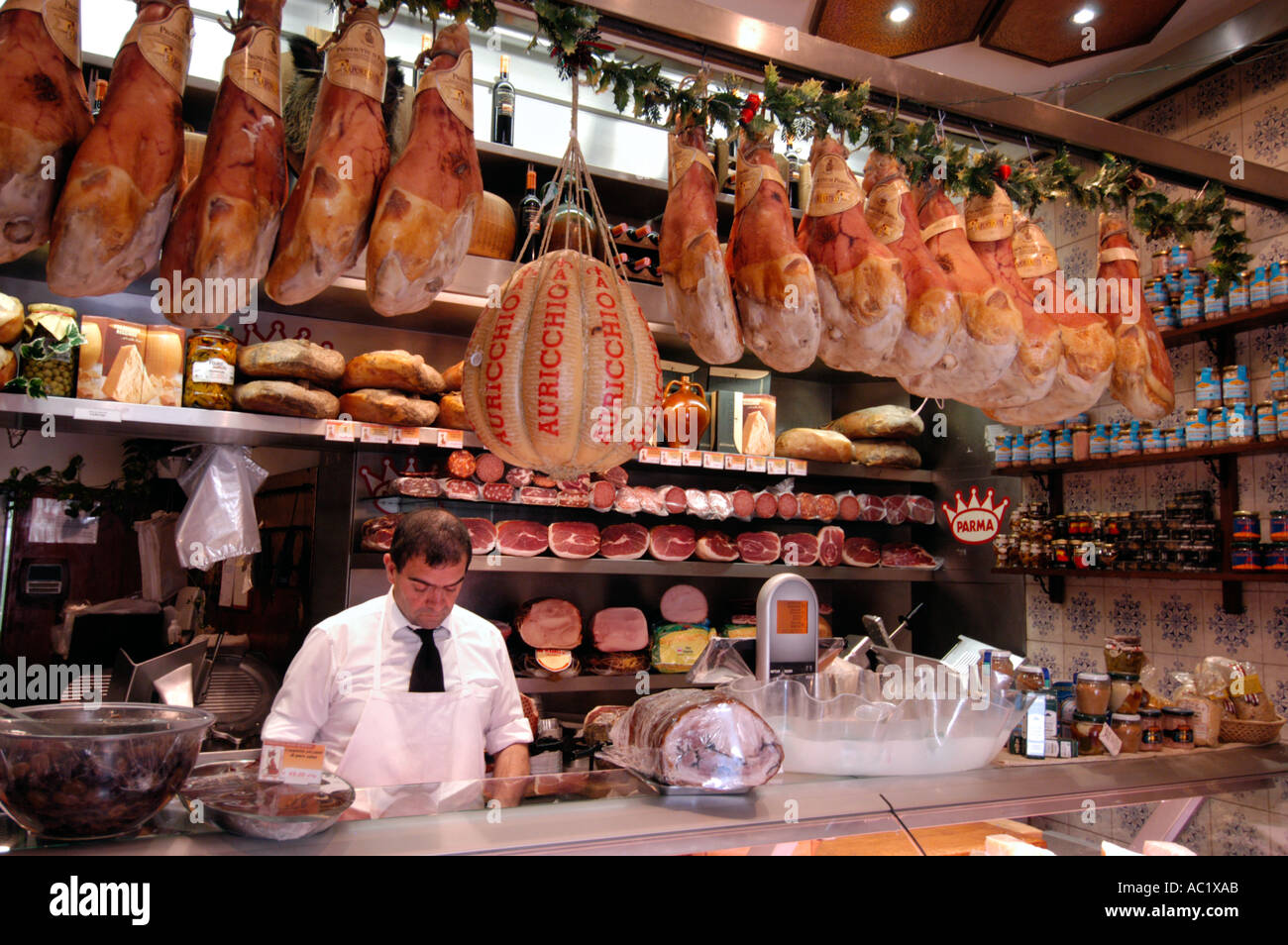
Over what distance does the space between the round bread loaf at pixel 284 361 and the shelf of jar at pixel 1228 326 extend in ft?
13.0

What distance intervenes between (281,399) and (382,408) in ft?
1.34

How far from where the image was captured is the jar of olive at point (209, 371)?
138 inches

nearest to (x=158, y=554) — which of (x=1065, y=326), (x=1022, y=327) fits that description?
(x=1022, y=327)

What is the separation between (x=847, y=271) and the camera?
7.01ft

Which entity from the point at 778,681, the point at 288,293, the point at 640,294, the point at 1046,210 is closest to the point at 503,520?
the point at 640,294

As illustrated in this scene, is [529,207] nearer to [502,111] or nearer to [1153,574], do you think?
[502,111]

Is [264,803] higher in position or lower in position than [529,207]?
lower

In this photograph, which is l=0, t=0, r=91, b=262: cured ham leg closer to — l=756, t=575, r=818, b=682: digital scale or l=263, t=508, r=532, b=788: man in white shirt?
l=263, t=508, r=532, b=788: man in white shirt

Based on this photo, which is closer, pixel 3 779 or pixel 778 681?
pixel 3 779

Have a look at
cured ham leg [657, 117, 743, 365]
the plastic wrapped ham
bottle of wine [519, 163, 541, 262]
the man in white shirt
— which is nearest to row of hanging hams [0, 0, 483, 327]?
cured ham leg [657, 117, 743, 365]

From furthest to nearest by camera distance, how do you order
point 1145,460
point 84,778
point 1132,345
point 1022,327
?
point 1145,460, point 1132,345, point 1022,327, point 84,778
